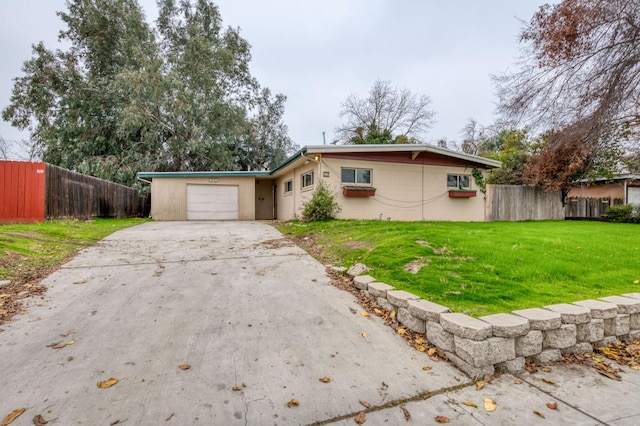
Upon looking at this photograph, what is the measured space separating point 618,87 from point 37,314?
9.47 m

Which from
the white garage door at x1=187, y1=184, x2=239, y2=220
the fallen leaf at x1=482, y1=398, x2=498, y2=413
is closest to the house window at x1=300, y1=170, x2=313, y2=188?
the white garage door at x1=187, y1=184, x2=239, y2=220

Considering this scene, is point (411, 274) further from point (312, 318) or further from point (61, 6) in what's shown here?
point (61, 6)

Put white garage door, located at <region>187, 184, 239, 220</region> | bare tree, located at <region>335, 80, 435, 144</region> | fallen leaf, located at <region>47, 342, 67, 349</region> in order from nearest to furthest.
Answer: fallen leaf, located at <region>47, 342, 67, 349</region>
white garage door, located at <region>187, 184, 239, 220</region>
bare tree, located at <region>335, 80, 435, 144</region>

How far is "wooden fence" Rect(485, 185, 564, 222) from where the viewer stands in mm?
12680

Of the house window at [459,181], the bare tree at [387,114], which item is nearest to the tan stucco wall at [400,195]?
the house window at [459,181]

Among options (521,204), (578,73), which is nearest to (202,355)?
(578,73)

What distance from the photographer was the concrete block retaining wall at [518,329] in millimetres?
2191

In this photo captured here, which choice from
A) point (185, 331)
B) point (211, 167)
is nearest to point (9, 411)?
point (185, 331)

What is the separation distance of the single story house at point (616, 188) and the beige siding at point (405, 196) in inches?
277

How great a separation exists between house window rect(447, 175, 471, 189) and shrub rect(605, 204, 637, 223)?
678 cm

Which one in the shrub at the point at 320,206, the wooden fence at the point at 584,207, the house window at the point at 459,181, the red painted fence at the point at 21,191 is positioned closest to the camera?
the red painted fence at the point at 21,191

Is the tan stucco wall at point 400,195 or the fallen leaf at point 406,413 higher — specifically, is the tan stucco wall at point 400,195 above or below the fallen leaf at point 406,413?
above

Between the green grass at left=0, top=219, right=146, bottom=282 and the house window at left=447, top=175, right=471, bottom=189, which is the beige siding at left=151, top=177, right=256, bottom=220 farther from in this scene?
the house window at left=447, top=175, right=471, bottom=189

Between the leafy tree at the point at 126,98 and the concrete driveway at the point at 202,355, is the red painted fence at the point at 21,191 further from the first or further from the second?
the leafy tree at the point at 126,98
